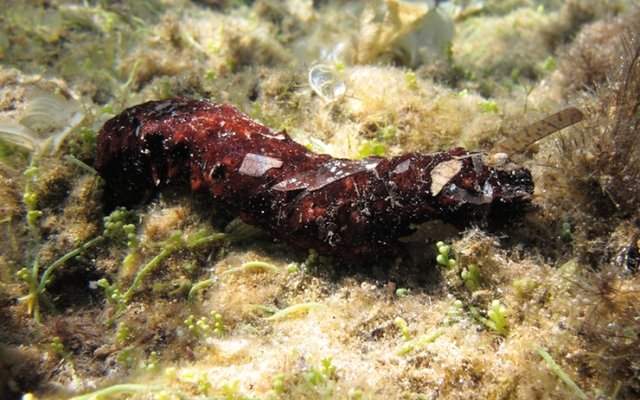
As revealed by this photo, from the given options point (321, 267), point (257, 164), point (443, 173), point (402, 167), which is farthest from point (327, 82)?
point (321, 267)

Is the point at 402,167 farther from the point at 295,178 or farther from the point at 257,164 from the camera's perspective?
the point at 257,164

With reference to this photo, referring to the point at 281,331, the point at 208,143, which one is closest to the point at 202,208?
the point at 208,143

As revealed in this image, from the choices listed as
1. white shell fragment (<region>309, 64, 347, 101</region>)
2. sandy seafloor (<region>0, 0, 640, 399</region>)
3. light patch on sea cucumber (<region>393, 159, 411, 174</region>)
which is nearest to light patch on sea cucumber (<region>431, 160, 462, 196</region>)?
light patch on sea cucumber (<region>393, 159, 411, 174</region>)

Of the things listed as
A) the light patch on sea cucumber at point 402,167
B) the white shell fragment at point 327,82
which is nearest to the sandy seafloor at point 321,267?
the white shell fragment at point 327,82

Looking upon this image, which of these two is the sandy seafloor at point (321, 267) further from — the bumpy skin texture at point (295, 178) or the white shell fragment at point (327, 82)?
the bumpy skin texture at point (295, 178)

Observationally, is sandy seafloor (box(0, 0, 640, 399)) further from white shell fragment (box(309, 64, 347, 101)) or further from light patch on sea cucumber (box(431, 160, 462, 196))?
light patch on sea cucumber (box(431, 160, 462, 196))

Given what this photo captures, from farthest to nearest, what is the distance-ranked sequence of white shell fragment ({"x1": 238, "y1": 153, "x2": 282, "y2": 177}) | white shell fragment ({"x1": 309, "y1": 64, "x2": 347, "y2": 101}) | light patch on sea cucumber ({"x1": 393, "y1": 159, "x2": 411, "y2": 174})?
1. white shell fragment ({"x1": 309, "y1": 64, "x2": 347, "y2": 101})
2. white shell fragment ({"x1": 238, "y1": 153, "x2": 282, "y2": 177})
3. light patch on sea cucumber ({"x1": 393, "y1": 159, "x2": 411, "y2": 174})
